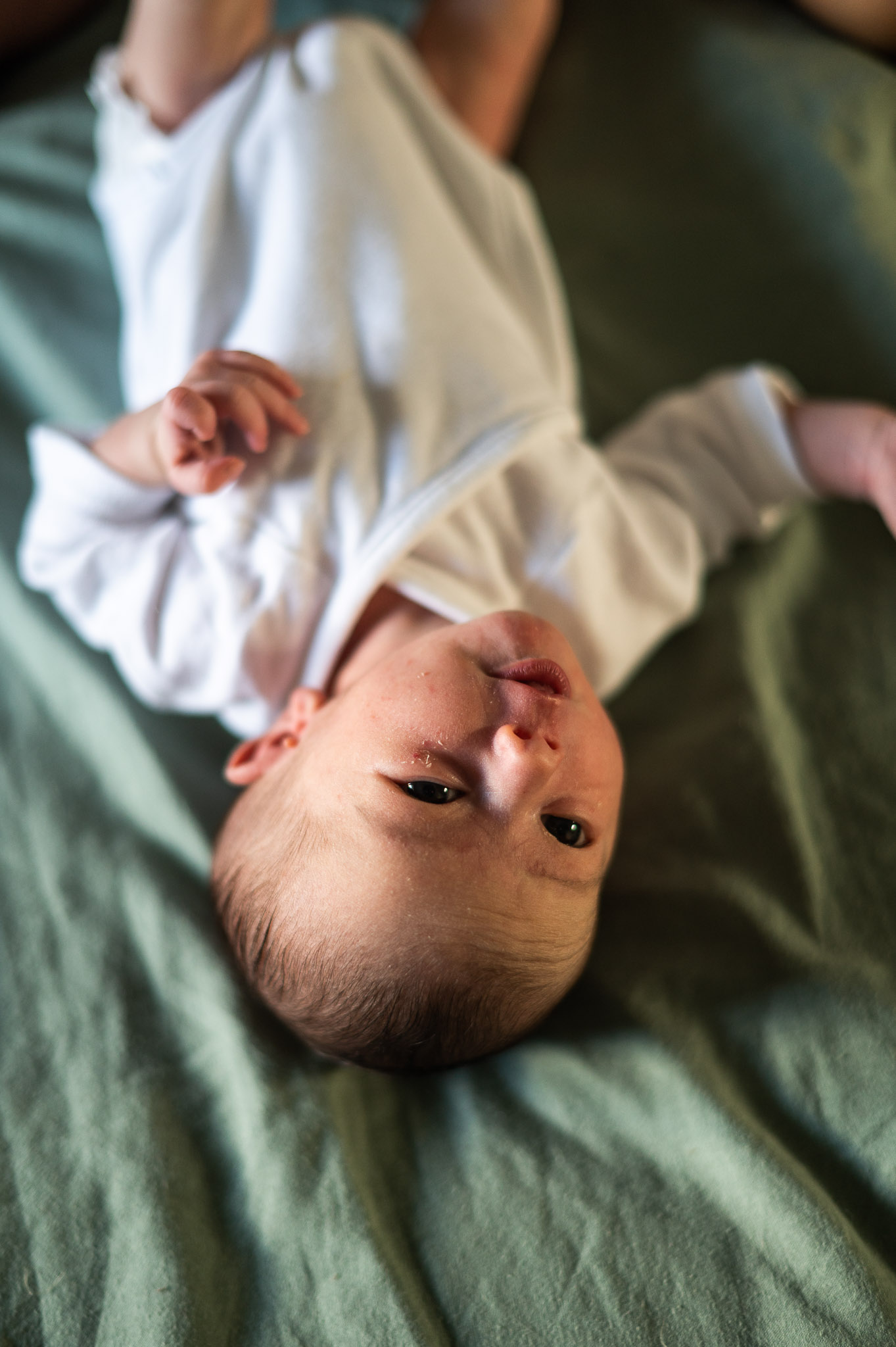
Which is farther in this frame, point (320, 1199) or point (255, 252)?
point (255, 252)

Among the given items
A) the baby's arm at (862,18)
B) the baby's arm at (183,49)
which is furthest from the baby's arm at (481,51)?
the baby's arm at (862,18)

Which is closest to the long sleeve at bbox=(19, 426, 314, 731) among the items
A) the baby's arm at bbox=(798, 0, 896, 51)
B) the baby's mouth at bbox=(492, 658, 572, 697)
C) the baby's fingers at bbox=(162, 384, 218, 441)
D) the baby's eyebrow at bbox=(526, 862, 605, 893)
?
the baby's fingers at bbox=(162, 384, 218, 441)

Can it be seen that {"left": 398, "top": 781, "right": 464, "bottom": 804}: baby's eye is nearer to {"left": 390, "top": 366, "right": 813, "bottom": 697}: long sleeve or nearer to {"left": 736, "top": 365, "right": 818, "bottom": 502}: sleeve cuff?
{"left": 390, "top": 366, "right": 813, "bottom": 697}: long sleeve

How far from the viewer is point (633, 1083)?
2.85 ft

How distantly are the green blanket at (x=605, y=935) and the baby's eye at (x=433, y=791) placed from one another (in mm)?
307

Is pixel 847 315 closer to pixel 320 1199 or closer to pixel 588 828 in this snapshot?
pixel 588 828

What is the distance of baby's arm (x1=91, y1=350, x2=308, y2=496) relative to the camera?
0.82m

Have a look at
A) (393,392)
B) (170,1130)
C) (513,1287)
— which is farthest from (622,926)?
(393,392)

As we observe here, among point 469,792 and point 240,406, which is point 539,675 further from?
point 240,406

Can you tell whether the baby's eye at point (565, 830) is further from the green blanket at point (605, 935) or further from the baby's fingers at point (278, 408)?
the baby's fingers at point (278, 408)

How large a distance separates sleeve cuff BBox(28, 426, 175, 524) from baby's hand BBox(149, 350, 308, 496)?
0.06 metres

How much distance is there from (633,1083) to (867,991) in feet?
0.75

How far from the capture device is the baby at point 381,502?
2.48 feet

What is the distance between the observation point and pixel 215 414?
0.83 m
